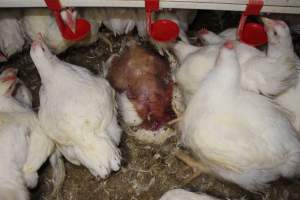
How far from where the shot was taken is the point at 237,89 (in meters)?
2.03

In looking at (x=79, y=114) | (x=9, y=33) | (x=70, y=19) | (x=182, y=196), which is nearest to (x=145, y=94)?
(x=79, y=114)

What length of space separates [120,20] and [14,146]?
41.5 inches

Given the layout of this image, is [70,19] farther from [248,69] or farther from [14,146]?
[248,69]

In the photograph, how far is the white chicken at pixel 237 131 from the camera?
191 centimetres

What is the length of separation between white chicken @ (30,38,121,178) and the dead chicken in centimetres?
19

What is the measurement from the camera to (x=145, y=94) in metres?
2.38

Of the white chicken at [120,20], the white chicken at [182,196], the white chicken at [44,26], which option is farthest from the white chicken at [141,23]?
the white chicken at [182,196]

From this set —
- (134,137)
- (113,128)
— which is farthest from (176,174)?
(113,128)

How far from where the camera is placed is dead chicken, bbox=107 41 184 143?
2373 mm

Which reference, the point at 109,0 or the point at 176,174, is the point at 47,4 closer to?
the point at 109,0

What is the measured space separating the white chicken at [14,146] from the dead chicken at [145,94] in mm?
538

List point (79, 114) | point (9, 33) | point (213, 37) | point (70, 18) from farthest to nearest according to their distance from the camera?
1. point (9, 33)
2. point (213, 37)
3. point (70, 18)
4. point (79, 114)

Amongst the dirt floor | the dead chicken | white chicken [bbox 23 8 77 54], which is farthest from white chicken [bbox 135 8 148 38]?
the dirt floor

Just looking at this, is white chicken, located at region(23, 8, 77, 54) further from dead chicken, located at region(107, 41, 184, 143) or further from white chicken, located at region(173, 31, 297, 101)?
white chicken, located at region(173, 31, 297, 101)
